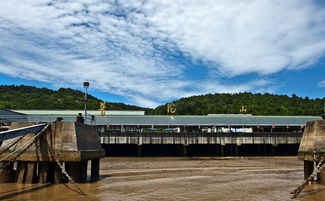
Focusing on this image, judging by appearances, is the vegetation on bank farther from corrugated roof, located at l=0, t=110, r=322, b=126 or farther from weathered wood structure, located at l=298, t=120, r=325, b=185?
weathered wood structure, located at l=298, t=120, r=325, b=185

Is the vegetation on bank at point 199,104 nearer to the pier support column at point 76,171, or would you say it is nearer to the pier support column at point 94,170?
the pier support column at point 94,170

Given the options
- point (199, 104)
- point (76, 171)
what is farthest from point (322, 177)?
point (199, 104)

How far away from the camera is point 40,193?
12289mm

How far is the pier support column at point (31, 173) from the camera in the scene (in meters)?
14.5

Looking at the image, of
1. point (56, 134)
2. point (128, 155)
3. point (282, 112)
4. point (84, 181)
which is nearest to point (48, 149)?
point (56, 134)

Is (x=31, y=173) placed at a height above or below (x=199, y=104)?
below

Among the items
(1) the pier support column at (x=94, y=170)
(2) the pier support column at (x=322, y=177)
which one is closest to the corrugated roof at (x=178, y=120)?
(1) the pier support column at (x=94, y=170)

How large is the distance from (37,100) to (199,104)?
84944mm

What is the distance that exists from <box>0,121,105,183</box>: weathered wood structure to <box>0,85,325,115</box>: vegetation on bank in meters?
81.6

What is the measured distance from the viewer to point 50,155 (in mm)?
14125

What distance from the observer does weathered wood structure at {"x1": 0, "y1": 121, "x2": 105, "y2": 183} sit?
1409 centimetres

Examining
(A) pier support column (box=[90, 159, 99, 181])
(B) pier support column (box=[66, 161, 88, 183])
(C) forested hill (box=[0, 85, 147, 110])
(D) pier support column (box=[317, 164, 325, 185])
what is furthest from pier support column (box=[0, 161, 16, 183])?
(C) forested hill (box=[0, 85, 147, 110])

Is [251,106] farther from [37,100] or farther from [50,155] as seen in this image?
[50,155]

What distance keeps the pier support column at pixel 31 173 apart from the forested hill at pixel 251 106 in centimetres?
9982
